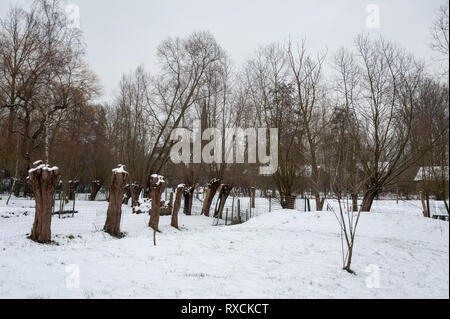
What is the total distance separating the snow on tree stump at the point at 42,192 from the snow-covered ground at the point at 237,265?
1.19 feet

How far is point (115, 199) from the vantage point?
9.45 meters

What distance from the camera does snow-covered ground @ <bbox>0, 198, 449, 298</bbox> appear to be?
3.83 m

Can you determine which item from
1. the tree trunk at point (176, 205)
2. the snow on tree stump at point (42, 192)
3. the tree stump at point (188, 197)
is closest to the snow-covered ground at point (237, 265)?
the snow on tree stump at point (42, 192)

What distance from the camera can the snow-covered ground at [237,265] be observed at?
3.83 meters

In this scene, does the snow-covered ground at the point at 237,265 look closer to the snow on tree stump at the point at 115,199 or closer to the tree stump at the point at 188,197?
the snow on tree stump at the point at 115,199

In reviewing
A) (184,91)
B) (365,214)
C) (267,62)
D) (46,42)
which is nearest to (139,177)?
(184,91)

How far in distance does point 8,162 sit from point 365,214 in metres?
17.9

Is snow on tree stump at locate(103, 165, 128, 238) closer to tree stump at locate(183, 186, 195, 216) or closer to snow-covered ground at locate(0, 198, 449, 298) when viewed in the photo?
snow-covered ground at locate(0, 198, 449, 298)

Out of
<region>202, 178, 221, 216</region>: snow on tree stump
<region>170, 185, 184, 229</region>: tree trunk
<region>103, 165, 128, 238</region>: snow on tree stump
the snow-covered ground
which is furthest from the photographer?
<region>202, 178, 221, 216</region>: snow on tree stump

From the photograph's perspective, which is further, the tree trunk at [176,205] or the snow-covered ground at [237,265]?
the tree trunk at [176,205]

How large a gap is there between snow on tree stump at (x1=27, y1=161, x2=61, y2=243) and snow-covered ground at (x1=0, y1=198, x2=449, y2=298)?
0.36 m

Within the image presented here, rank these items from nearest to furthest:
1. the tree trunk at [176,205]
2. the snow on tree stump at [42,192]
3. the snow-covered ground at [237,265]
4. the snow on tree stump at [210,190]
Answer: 1. the snow-covered ground at [237,265]
2. the snow on tree stump at [42,192]
3. the tree trunk at [176,205]
4. the snow on tree stump at [210,190]

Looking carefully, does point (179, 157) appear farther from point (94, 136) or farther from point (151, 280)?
point (151, 280)

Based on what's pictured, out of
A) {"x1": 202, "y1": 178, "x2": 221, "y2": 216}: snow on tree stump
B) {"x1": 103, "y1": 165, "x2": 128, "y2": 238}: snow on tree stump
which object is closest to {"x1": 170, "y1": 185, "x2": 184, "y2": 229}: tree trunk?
{"x1": 103, "y1": 165, "x2": 128, "y2": 238}: snow on tree stump
